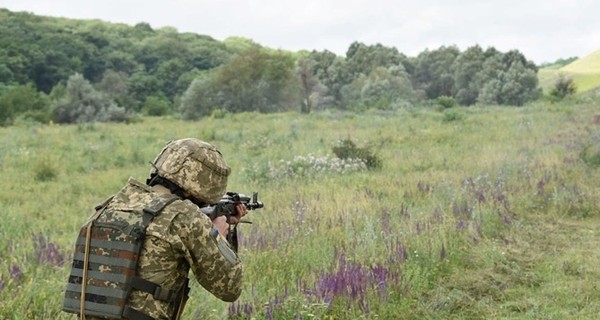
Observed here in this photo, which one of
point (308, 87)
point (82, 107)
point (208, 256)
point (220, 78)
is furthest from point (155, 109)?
point (208, 256)

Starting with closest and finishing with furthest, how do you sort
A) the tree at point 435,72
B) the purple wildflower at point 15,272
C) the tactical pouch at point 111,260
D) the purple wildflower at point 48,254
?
the tactical pouch at point 111,260 → the purple wildflower at point 15,272 → the purple wildflower at point 48,254 → the tree at point 435,72

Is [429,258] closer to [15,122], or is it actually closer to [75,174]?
[75,174]

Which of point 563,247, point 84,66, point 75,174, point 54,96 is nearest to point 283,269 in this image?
point 563,247

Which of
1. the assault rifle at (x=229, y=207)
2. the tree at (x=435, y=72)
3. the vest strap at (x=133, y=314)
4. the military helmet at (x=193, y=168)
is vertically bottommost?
the vest strap at (x=133, y=314)

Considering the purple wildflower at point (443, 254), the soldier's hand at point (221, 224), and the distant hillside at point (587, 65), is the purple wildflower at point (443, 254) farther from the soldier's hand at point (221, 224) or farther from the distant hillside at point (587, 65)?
the distant hillside at point (587, 65)

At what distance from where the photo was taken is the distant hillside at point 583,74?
7638 centimetres

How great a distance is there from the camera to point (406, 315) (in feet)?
13.0

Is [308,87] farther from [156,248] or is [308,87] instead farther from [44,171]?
[156,248]

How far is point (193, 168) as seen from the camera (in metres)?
2.44

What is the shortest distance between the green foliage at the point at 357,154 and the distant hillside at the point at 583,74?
61521 millimetres

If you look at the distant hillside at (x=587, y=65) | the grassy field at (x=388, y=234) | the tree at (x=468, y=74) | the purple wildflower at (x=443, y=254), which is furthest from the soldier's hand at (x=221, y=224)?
the distant hillside at (x=587, y=65)

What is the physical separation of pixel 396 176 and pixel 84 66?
80677mm

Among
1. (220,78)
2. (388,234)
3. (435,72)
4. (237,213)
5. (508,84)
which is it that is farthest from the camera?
(435,72)

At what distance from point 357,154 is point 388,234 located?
19.3 ft
